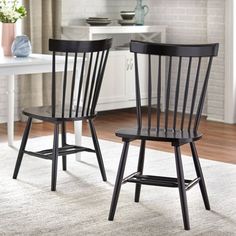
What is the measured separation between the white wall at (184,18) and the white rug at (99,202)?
194 cm

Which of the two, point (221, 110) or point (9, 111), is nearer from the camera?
point (9, 111)

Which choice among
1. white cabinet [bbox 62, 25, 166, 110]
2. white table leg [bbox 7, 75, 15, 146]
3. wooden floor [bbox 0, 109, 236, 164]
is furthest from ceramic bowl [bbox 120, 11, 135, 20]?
white table leg [bbox 7, 75, 15, 146]

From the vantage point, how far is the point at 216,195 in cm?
431

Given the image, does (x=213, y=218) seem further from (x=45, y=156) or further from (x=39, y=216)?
(x=45, y=156)

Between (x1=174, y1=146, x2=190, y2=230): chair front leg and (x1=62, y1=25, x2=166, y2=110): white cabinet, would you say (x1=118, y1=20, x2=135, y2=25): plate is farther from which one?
(x1=174, y1=146, x2=190, y2=230): chair front leg

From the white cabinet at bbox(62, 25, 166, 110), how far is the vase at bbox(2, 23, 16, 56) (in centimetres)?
158

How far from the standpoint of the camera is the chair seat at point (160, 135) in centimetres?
377

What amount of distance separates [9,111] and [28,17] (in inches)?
53.9

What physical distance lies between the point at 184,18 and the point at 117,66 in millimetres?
931

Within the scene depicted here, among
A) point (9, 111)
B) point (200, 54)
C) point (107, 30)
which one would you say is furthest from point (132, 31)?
point (200, 54)

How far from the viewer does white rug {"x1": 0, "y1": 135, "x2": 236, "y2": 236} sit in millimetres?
3680

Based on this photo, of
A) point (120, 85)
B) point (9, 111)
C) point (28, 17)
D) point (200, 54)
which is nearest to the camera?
point (200, 54)

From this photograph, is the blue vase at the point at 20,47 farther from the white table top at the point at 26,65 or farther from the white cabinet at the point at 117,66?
the white cabinet at the point at 117,66

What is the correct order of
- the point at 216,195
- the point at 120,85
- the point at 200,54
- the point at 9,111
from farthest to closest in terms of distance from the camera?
1. the point at 120,85
2. the point at 9,111
3. the point at 216,195
4. the point at 200,54
